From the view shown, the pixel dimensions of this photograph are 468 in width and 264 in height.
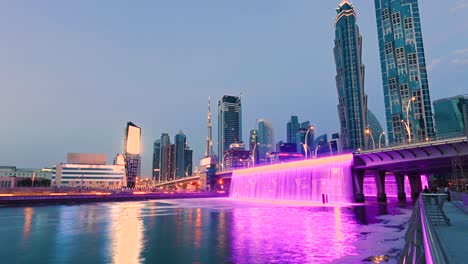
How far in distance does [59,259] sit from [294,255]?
14.7m

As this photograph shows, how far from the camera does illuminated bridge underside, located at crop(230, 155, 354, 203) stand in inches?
2874

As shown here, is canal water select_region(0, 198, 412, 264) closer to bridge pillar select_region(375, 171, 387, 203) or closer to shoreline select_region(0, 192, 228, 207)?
bridge pillar select_region(375, 171, 387, 203)

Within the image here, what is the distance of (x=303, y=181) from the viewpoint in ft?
283

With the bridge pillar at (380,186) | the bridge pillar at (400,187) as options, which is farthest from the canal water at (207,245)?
the bridge pillar at (400,187)

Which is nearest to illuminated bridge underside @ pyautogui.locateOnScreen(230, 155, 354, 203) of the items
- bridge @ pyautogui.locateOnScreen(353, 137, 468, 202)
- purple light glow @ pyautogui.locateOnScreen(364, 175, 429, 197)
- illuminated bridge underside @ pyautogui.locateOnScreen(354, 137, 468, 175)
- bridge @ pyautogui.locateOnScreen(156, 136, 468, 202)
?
bridge @ pyautogui.locateOnScreen(156, 136, 468, 202)

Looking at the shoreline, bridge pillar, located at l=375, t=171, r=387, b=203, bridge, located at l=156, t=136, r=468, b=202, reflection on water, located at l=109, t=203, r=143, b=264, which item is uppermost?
bridge, located at l=156, t=136, r=468, b=202

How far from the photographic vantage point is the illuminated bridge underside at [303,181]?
7300 centimetres

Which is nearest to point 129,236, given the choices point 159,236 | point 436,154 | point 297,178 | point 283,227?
point 159,236

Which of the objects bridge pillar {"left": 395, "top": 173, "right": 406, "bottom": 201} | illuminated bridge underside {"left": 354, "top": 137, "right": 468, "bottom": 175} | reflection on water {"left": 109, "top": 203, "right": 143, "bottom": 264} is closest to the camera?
reflection on water {"left": 109, "top": 203, "right": 143, "bottom": 264}

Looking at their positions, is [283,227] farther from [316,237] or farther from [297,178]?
[297,178]

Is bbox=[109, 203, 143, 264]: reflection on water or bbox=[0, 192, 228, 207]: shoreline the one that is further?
bbox=[0, 192, 228, 207]: shoreline

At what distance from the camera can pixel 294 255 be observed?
1991 cm

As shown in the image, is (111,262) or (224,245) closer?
(111,262)

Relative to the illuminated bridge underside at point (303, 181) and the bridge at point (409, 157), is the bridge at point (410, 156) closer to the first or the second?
the bridge at point (409, 157)
